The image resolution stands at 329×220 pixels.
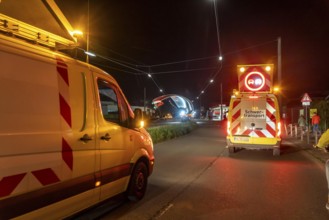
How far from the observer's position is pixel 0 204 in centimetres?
396

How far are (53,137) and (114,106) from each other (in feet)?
7.69

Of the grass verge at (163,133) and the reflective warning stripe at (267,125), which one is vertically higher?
the reflective warning stripe at (267,125)

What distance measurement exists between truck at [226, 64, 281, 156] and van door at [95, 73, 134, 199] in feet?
27.7

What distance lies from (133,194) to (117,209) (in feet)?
1.53

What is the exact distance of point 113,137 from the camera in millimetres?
6195

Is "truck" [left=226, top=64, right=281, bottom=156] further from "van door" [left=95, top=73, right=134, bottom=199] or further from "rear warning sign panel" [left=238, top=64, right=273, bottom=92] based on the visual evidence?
"van door" [left=95, top=73, right=134, bottom=199]

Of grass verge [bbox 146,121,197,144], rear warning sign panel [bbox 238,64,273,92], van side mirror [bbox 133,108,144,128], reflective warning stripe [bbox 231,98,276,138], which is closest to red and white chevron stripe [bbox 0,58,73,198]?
van side mirror [bbox 133,108,144,128]

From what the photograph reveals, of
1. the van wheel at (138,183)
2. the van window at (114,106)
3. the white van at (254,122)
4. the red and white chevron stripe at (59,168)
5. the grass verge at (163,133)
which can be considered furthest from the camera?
the grass verge at (163,133)

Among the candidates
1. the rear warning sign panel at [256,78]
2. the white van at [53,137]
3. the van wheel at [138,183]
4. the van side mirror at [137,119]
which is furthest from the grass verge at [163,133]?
the white van at [53,137]

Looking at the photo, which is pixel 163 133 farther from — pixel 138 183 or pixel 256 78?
pixel 138 183

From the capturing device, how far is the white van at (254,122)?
14398 millimetres

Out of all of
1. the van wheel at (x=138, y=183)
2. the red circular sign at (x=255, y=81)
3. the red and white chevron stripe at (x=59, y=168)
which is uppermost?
the red circular sign at (x=255, y=81)

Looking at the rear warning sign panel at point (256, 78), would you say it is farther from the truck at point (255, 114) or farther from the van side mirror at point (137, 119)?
the van side mirror at point (137, 119)

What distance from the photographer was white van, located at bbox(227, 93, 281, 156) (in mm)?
14398
